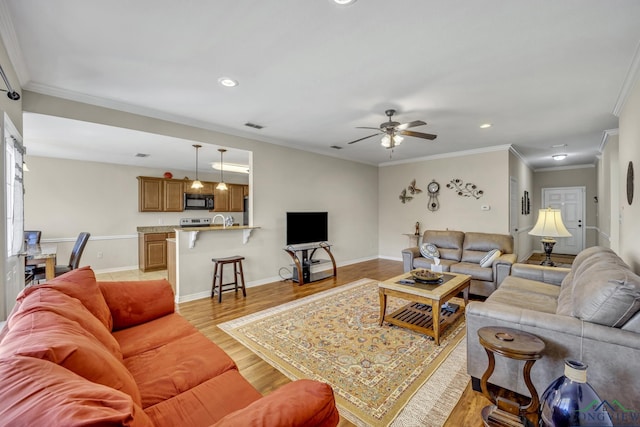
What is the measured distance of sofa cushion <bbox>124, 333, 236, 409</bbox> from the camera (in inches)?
53.6

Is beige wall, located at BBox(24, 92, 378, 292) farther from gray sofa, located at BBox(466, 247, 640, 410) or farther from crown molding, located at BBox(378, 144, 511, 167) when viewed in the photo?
gray sofa, located at BBox(466, 247, 640, 410)

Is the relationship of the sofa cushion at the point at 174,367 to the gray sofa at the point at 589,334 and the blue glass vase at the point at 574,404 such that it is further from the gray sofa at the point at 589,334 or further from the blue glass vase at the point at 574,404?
the gray sofa at the point at 589,334

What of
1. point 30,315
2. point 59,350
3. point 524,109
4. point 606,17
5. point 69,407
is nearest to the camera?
point 69,407

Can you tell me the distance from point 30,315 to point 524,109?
487 cm

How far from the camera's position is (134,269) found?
6.35 meters

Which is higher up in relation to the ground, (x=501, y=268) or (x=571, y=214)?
(x=571, y=214)

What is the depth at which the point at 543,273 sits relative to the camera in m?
3.29

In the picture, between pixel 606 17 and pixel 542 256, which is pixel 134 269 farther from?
pixel 542 256

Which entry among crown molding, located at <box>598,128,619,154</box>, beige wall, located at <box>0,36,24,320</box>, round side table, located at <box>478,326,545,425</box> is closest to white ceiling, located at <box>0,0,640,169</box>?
beige wall, located at <box>0,36,24,320</box>

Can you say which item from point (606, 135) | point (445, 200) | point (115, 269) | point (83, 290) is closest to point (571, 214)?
point (606, 135)

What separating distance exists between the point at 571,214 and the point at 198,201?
1051 cm

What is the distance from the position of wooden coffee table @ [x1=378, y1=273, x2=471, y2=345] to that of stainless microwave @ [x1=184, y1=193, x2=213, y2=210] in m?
5.72

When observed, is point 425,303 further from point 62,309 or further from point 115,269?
point 115,269

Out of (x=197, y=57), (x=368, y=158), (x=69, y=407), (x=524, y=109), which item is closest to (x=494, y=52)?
(x=524, y=109)
